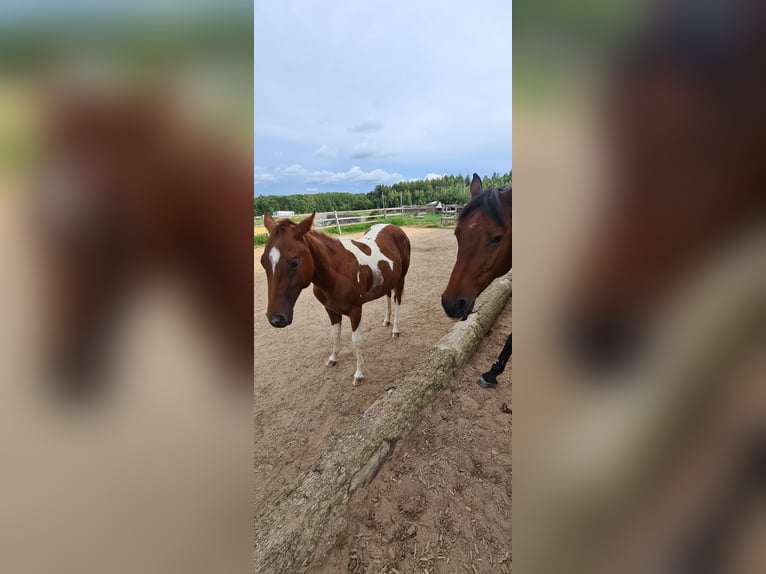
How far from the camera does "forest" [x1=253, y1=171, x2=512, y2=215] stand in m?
1.33

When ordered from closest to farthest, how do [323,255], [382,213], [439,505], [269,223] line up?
[439,505]
[269,223]
[323,255]
[382,213]

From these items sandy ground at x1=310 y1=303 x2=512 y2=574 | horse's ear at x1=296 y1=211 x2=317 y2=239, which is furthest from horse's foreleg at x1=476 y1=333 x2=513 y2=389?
horse's ear at x1=296 y1=211 x2=317 y2=239

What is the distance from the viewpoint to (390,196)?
6.40ft

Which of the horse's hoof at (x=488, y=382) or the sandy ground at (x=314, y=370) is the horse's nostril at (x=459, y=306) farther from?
the horse's hoof at (x=488, y=382)

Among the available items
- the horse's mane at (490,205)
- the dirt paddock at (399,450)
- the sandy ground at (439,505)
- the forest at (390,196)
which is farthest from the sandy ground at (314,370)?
the horse's mane at (490,205)

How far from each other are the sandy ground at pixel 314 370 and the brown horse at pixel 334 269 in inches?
4.1

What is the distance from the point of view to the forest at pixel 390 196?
133 centimetres

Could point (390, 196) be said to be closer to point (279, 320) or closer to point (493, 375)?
point (279, 320)

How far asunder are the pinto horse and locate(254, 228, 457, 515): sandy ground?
2.81 ft

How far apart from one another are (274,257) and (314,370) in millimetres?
1270
